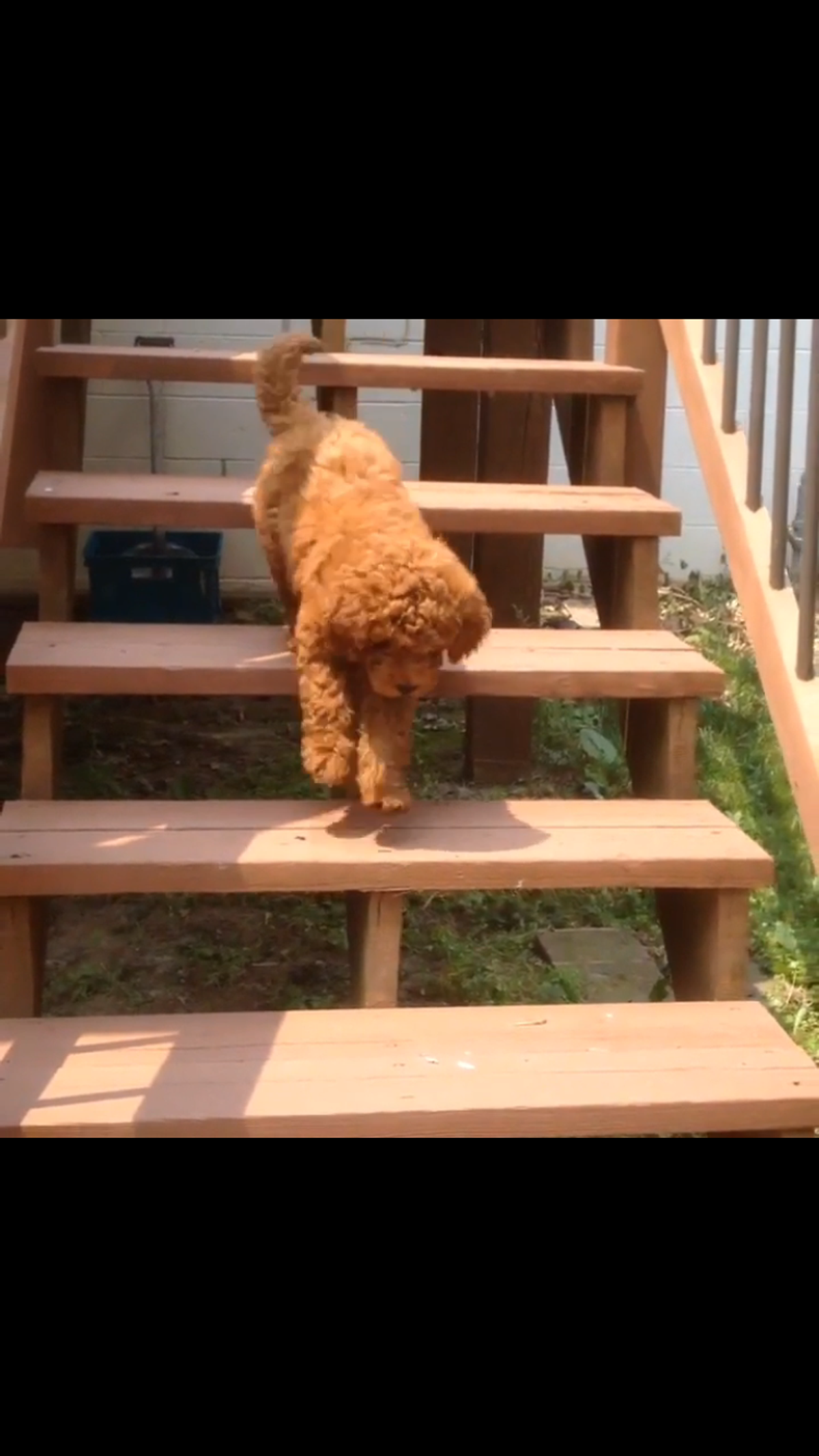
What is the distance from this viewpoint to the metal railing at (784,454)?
215cm

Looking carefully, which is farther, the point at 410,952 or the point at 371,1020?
the point at 410,952

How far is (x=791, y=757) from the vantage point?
224 cm

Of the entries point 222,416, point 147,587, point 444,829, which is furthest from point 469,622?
point 222,416

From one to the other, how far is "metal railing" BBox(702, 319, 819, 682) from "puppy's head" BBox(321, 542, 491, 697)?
0.50 m

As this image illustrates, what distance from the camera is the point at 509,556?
12.0 feet

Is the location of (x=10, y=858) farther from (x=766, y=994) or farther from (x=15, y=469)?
(x=766, y=994)

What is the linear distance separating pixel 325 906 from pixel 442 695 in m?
1.00

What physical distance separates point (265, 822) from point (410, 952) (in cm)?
87

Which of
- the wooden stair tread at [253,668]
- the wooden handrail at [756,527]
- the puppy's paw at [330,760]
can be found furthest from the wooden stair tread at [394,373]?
the puppy's paw at [330,760]

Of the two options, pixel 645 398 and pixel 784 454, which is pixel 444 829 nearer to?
pixel 784 454

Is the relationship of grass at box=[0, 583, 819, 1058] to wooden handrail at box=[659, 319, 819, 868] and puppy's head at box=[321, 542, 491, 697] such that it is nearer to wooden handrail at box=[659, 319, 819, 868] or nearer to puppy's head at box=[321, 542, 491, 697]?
wooden handrail at box=[659, 319, 819, 868]

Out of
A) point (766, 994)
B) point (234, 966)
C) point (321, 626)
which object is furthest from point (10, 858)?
point (766, 994)

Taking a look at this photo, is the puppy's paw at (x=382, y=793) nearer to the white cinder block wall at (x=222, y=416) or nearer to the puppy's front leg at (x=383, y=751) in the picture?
the puppy's front leg at (x=383, y=751)

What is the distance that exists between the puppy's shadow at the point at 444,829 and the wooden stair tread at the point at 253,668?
0.68ft
